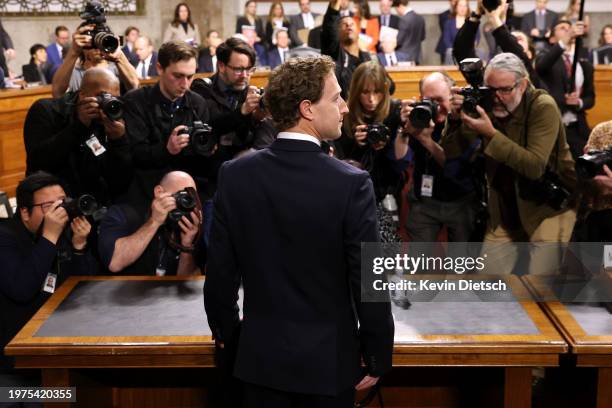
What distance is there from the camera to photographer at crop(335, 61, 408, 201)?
12.2ft

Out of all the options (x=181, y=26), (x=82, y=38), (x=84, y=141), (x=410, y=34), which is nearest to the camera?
(x=84, y=141)

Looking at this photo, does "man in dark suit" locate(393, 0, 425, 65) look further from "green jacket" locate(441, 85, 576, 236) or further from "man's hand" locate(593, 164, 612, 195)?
"man's hand" locate(593, 164, 612, 195)

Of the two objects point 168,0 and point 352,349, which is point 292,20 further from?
point 352,349

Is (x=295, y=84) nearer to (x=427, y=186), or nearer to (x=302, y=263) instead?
(x=302, y=263)

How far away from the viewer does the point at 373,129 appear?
367 centimetres

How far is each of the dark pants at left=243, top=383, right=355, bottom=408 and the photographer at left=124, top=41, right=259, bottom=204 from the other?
1708 mm

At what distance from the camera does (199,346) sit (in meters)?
2.44

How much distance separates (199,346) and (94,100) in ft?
4.92

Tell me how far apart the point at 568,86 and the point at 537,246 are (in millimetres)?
3176

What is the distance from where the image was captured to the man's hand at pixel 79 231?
10.4 ft

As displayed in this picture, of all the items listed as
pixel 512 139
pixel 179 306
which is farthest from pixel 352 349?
pixel 512 139

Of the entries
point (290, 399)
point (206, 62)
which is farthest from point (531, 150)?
point (206, 62)

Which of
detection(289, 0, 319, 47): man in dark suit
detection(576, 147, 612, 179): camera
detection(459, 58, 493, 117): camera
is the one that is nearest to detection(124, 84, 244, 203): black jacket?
detection(459, 58, 493, 117): camera

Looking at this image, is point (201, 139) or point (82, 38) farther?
point (82, 38)
